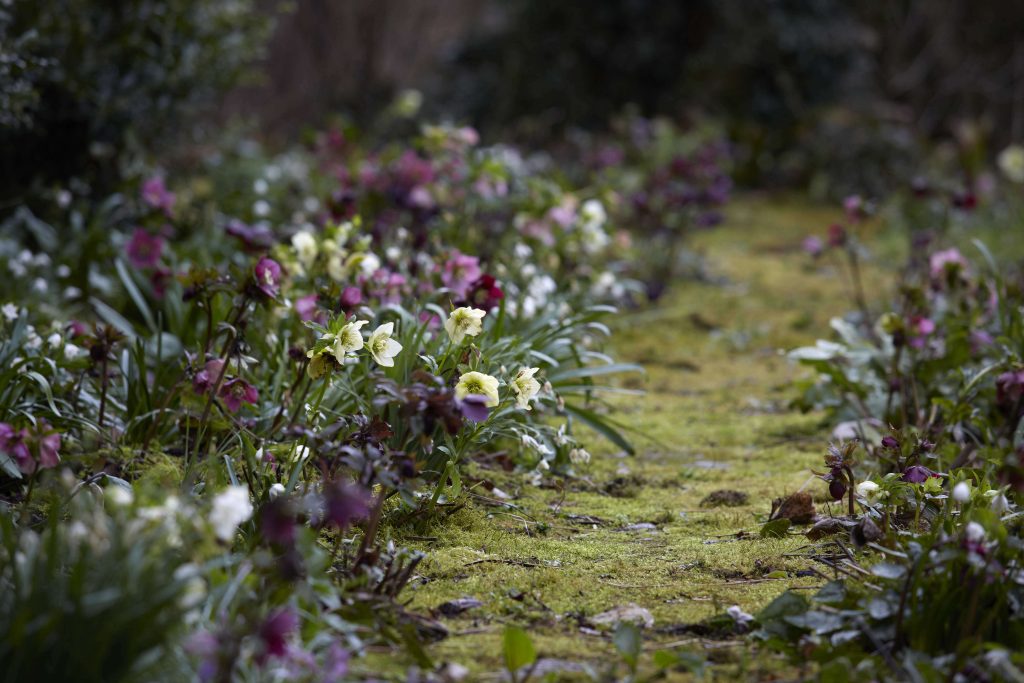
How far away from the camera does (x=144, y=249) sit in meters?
3.40

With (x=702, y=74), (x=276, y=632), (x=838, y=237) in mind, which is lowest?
(x=276, y=632)

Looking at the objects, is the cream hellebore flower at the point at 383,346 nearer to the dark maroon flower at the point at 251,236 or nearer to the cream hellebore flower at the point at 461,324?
the cream hellebore flower at the point at 461,324

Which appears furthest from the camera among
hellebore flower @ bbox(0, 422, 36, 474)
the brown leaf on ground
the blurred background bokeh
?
the blurred background bokeh

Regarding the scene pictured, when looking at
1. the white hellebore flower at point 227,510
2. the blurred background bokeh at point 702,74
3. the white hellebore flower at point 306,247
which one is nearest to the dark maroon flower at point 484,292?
the white hellebore flower at point 306,247

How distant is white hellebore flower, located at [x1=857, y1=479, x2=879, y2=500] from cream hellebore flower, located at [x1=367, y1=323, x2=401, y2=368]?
96cm

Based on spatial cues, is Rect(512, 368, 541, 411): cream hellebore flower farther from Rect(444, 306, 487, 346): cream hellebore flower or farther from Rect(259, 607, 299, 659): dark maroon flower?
Rect(259, 607, 299, 659): dark maroon flower

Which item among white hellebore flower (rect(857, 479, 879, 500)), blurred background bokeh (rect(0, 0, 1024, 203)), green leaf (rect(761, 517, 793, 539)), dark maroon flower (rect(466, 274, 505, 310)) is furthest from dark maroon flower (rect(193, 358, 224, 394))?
blurred background bokeh (rect(0, 0, 1024, 203))

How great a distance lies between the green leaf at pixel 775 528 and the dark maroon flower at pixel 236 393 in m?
1.15

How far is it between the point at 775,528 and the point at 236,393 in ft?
3.94

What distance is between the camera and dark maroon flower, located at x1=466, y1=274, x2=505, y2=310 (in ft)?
8.28

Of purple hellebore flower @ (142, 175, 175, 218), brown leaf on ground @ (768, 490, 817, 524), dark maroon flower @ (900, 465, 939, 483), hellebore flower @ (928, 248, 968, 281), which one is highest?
purple hellebore flower @ (142, 175, 175, 218)

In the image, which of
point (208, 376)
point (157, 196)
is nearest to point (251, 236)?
point (208, 376)

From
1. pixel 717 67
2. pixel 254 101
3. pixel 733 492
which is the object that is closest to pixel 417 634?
pixel 733 492

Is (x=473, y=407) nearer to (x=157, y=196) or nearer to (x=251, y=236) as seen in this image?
(x=251, y=236)
